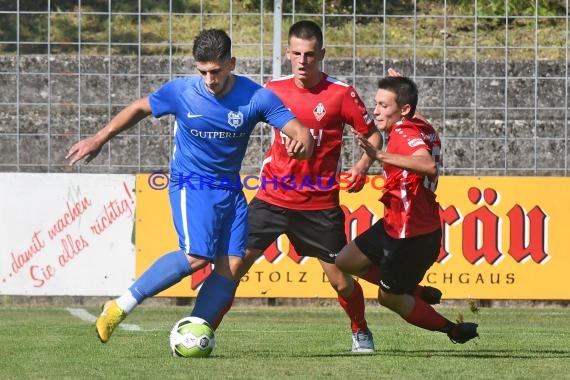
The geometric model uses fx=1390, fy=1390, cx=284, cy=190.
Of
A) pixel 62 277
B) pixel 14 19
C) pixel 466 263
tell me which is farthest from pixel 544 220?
pixel 14 19

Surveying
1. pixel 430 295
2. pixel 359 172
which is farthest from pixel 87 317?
pixel 359 172

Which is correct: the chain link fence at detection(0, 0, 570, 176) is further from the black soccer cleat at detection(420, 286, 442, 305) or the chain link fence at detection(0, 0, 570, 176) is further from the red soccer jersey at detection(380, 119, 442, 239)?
the red soccer jersey at detection(380, 119, 442, 239)

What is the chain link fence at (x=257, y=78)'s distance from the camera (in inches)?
572

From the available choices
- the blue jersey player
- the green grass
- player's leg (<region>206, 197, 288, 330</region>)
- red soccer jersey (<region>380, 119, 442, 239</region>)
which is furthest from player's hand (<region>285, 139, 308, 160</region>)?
the green grass

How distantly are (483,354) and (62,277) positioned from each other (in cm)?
609

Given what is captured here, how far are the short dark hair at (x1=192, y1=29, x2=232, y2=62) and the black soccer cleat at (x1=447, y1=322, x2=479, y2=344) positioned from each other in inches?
94.5

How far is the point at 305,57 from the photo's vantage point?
9.63 meters

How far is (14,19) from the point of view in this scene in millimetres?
14648

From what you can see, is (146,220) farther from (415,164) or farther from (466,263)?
(415,164)

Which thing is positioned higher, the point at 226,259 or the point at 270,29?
the point at 270,29

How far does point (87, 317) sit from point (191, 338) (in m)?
4.90

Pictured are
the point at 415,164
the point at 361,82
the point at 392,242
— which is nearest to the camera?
the point at 415,164

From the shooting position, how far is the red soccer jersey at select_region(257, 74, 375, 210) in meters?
9.66

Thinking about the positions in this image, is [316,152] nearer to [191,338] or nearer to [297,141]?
[297,141]
